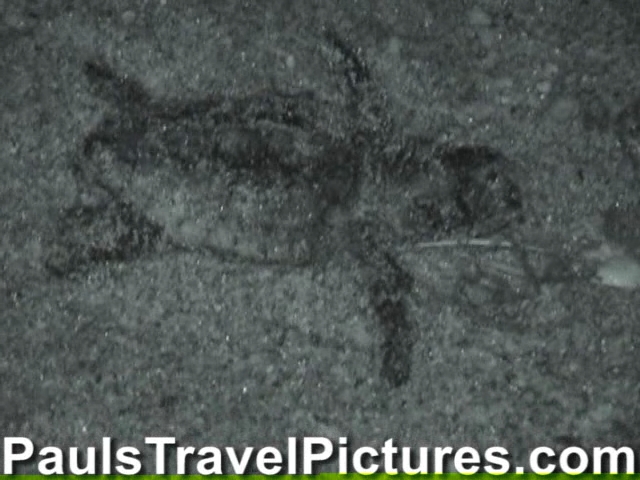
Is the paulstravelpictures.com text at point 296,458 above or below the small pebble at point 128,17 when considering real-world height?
below

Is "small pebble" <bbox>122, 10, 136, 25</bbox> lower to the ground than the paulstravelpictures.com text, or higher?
higher

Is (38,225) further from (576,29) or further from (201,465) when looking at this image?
(576,29)

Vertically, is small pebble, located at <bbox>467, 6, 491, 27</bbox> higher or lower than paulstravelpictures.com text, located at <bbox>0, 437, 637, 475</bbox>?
higher

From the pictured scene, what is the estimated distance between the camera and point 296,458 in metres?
1.28

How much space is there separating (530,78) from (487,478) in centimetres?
41

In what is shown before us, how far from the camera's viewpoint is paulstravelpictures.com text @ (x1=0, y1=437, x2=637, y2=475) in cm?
128

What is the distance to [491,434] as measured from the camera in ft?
4.18

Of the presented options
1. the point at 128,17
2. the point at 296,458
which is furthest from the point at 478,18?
the point at 296,458

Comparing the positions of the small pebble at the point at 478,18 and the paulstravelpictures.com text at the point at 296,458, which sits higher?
the small pebble at the point at 478,18

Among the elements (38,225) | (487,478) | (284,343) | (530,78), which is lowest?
(487,478)

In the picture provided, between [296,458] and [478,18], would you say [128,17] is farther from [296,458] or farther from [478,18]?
[296,458]

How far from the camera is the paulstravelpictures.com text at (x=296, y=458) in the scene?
1.28 meters

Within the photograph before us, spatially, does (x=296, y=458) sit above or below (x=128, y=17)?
below

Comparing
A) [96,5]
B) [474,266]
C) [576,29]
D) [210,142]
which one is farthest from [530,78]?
[96,5]
